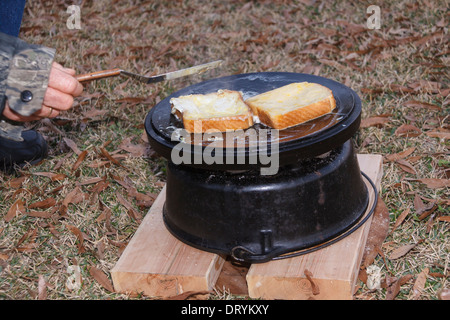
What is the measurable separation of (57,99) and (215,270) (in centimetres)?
114

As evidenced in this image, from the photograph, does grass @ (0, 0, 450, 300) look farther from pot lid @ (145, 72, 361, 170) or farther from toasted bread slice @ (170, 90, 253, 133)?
toasted bread slice @ (170, 90, 253, 133)

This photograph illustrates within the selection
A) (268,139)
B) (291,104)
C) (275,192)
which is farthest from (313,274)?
(291,104)

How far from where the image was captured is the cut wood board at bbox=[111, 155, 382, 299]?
242 centimetres

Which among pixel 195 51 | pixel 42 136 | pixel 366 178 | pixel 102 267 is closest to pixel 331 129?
pixel 366 178

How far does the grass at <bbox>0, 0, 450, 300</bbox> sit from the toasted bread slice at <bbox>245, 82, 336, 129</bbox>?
2.82 feet

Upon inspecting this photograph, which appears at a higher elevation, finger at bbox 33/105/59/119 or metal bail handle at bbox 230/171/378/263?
finger at bbox 33/105/59/119

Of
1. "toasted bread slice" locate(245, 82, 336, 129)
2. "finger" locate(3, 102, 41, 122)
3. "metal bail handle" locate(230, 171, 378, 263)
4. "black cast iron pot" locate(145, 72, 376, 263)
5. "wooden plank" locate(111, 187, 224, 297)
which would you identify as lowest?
"wooden plank" locate(111, 187, 224, 297)

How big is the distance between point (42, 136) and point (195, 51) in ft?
6.78

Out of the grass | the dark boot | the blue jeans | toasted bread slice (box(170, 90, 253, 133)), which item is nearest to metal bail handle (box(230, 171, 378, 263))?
the grass

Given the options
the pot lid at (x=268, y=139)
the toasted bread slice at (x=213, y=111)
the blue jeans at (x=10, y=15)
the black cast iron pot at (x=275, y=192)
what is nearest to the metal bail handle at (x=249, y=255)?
the black cast iron pot at (x=275, y=192)

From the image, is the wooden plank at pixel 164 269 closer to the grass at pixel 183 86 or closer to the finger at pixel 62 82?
→ the grass at pixel 183 86

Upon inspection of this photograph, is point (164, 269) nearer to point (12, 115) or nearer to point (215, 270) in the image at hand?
point (215, 270)

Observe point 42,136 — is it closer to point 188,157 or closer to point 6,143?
point 6,143

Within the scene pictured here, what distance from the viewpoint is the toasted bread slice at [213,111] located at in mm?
2475
